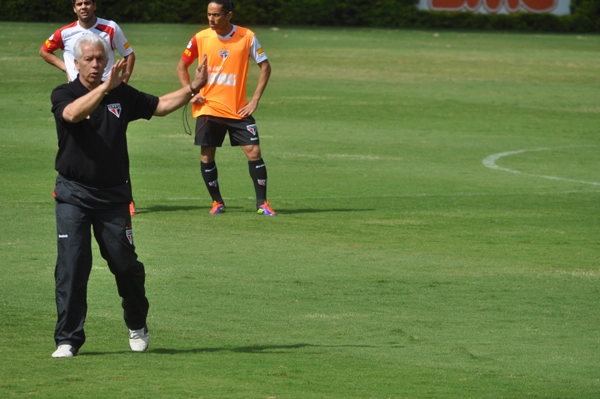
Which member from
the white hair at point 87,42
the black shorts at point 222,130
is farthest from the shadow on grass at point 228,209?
the white hair at point 87,42

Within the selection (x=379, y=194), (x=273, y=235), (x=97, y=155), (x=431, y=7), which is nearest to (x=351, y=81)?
(x=379, y=194)

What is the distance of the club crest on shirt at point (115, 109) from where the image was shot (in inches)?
270

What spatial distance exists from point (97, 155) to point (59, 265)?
25.6 inches

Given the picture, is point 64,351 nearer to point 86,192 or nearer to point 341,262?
point 86,192

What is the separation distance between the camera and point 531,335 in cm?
795

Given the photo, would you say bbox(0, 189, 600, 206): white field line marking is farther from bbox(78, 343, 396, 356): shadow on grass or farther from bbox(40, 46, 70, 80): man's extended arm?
bbox(78, 343, 396, 356): shadow on grass

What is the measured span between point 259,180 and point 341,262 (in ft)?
8.92

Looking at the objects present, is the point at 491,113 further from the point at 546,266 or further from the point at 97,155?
the point at 97,155

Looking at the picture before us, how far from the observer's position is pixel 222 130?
42.7ft

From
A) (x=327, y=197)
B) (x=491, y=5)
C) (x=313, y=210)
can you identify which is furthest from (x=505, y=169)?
(x=491, y=5)

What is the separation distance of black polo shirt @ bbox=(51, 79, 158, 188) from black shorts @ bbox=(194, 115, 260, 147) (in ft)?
19.5

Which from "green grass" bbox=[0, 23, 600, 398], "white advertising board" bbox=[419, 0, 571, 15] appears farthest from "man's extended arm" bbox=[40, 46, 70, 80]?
"white advertising board" bbox=[419, 0, 571, 15]

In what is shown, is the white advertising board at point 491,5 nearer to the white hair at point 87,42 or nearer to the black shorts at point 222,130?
the black shorts at point 222,130

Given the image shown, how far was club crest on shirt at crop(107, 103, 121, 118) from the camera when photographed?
22.5ft
